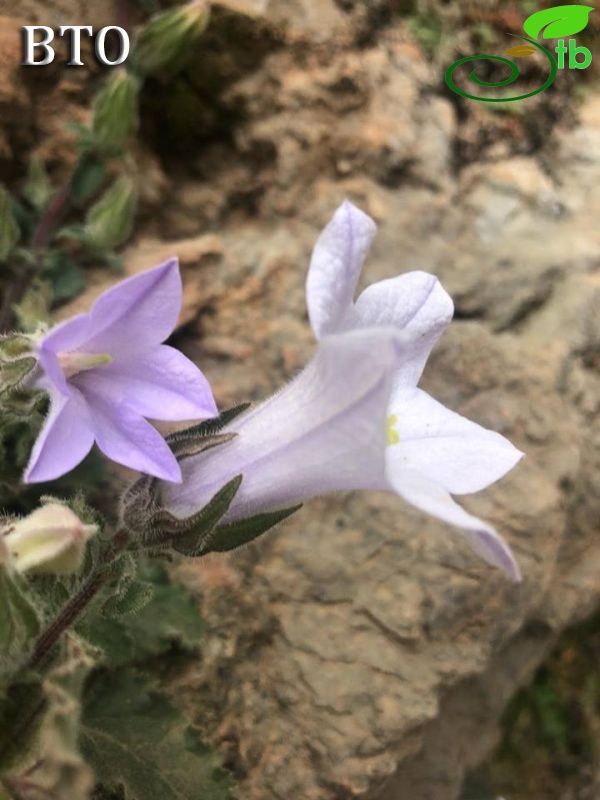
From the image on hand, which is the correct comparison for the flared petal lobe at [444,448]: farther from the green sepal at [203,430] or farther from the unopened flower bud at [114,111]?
the unopened flower bud at [114,111]

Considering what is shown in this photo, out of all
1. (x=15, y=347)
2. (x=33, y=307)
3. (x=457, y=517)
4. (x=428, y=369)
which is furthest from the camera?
(x=428, y=369)

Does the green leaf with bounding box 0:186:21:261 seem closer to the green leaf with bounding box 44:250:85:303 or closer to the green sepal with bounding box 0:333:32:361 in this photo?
the green leaf with bounding box 44:250:85:303

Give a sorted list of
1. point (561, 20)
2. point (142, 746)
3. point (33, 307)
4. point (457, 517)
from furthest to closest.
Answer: point (561, 20), point (33, 307), point (142, 746), point (457, 517)

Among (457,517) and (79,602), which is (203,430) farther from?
(457,517)

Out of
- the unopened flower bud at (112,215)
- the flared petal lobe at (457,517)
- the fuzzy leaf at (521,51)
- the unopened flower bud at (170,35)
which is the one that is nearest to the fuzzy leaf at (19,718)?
the flared petal lobe at (457,517)

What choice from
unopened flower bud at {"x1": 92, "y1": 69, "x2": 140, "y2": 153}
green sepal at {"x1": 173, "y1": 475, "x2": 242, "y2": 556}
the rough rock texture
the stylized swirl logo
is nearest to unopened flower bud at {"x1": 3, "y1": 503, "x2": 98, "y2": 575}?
green sepal at {"x1": 173, "y1": 475, "x2": 242, "y2": 556}

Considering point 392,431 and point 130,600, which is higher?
point 392,431

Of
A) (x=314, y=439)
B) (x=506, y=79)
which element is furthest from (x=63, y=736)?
(x=506, y=79)
